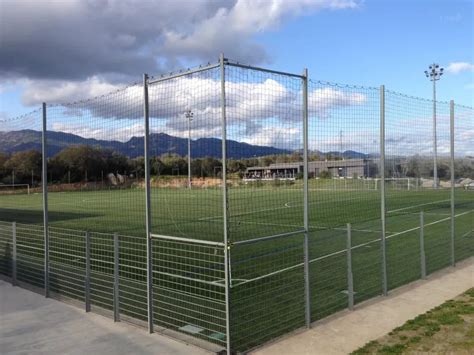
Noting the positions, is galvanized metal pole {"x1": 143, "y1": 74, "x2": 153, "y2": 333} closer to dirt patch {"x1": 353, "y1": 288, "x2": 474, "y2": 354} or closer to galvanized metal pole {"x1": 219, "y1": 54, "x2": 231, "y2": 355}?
galvanized metal pole {"x1": 219, "y1": 54, "x2": 231, "y2": 355}

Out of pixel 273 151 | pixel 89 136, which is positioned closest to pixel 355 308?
pixel 273 151

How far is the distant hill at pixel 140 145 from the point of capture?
4445 millimetres

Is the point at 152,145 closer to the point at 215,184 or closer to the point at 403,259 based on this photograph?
the point at 215,184

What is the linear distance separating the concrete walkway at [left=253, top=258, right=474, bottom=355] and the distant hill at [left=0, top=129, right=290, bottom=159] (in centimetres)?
191

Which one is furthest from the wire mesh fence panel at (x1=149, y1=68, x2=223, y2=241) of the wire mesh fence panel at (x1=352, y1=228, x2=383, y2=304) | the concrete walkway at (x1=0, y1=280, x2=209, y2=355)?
the wire mesh fence panel at (x1=352, y1=228, x2=383, y2=304)

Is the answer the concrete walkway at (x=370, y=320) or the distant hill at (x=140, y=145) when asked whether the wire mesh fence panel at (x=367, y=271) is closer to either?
the concrete walkway at (x=370, y=320)

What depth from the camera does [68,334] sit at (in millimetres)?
4926

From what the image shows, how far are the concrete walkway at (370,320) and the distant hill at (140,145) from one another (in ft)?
6.28

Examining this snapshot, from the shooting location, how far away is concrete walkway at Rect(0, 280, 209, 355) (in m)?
4.50

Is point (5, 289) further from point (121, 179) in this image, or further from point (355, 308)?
point (355, 308)

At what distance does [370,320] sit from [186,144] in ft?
9.46

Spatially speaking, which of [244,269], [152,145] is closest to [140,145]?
[152,145]

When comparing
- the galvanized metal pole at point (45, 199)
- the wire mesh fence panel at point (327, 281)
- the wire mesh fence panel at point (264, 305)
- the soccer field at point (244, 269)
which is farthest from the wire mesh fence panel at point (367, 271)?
the galvanized metal pole at point (45, 199)

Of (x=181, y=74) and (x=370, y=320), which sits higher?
(x=181, y=74)
